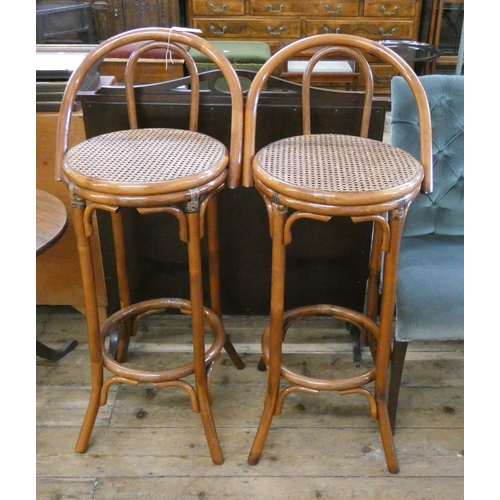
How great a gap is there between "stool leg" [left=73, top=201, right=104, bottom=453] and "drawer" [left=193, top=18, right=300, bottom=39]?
3155 mm

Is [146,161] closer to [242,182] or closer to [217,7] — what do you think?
[242,182]

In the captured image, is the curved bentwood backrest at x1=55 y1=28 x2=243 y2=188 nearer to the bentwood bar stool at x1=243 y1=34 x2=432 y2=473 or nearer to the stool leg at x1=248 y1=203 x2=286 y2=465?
the bentwood bar stool at x1=243 y1=34 x2=432 y2=473

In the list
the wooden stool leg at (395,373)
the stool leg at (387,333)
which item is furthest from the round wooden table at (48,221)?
the wooden stool leg at (395,373)

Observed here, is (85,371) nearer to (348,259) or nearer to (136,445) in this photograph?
(136,445)

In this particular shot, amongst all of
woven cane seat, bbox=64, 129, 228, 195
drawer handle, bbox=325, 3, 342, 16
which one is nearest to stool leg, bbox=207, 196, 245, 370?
woven cane seat, bbox=64, 129, 228, 195

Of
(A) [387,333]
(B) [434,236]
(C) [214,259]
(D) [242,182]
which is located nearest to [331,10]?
(B) [434,236]

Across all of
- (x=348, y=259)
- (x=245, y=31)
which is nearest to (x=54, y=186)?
(x=348, y=259)

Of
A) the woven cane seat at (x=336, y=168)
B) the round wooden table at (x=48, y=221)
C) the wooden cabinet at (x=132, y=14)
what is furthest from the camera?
the wooden cabinet at (x=132, y=14)

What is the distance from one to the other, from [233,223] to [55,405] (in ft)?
2.40

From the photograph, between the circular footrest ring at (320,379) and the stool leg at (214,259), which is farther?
the stool leg at (214,259)

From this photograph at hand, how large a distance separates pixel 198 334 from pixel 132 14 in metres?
3.37

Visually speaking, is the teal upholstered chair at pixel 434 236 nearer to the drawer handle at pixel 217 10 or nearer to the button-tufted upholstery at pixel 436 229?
the button-tufted upholstery at pixel 436 229

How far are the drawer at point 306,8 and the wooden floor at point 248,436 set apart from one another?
2952 millimetres

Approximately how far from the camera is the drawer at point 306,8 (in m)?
3.96
